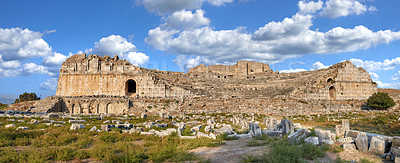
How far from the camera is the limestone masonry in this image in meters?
27.8

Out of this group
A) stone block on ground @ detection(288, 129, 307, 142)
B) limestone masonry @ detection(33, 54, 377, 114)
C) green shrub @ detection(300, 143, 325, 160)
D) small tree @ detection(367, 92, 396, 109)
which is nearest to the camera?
green shrub @ detection(300, 143, 325, 160)

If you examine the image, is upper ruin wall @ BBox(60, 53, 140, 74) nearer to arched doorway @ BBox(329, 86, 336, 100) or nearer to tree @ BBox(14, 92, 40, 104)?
tree @ BBox(14, 92, 40, 104)

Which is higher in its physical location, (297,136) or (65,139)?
(297,136)

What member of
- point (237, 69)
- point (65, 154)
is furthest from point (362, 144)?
point (237, 69)

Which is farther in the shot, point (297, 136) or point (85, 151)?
point (297, 136)

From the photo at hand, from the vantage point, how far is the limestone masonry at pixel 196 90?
27.8m

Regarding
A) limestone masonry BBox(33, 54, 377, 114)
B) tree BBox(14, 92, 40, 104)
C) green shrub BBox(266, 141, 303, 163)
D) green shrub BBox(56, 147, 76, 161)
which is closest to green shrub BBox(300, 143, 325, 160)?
green shrub BBox(266, 141, 303, 163)

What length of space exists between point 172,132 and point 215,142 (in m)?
2.70

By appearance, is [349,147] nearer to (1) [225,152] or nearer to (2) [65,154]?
(1) [225,152]

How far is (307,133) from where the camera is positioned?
8711 mm

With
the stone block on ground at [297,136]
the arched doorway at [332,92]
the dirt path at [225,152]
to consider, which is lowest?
the dirt path at [225,152]

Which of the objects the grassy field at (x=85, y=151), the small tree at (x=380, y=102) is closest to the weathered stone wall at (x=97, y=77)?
the grassy field at (x=85, y=151)

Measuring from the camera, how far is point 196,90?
32906 millimetres

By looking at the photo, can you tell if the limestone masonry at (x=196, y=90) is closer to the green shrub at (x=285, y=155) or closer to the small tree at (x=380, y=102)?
the small tree at (x=380, y=102)
